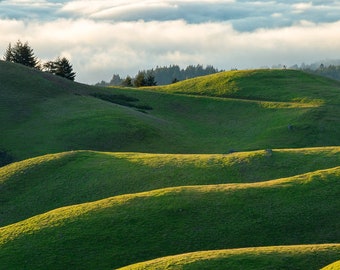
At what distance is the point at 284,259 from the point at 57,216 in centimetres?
1836

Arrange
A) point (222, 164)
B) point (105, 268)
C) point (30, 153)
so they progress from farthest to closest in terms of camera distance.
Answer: point (30, 153) → point (222, 164) → point (105, 268)

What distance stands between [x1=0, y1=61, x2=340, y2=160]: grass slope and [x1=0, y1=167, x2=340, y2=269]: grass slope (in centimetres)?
2965

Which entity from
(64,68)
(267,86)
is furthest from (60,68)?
(267,86)

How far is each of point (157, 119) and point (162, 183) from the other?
126ft

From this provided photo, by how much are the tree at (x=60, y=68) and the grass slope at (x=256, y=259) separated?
101m

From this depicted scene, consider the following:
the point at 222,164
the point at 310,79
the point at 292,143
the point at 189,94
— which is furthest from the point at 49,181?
the point at 310,79

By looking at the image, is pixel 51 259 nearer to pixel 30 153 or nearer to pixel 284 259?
pixel 284 259

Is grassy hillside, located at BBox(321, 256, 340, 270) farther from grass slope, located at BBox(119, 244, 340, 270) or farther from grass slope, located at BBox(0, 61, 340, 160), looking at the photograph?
grass slope, located at BBox(0, 61, 340, 160)

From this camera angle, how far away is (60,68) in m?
134

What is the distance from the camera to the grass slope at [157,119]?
78.7 meters

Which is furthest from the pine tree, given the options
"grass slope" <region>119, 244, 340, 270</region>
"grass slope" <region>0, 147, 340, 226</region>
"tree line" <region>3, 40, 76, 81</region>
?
"grass slope" <region>119, 244, 340, 270</region>

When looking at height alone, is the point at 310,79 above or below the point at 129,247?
above

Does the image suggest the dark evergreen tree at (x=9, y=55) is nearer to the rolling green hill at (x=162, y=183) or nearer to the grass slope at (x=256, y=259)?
the rolling green hill at (x=162, y=183)

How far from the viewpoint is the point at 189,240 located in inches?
1613
